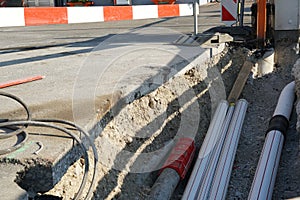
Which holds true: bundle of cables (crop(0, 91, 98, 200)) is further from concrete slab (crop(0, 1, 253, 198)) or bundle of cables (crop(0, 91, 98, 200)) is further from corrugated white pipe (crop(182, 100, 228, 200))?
corrugated white pipe (crop(182, 100, 228, 200))

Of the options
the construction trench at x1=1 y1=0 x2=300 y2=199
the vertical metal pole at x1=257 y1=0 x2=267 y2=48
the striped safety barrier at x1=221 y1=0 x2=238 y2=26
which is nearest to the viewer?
the construction trench at x1=1 y1=0 x2=300 y2=199

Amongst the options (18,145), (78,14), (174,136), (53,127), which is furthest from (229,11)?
(78,14)

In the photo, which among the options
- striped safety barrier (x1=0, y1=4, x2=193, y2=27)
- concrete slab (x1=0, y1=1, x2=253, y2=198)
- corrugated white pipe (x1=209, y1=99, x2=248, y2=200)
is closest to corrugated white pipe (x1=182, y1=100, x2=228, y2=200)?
corrugated white pipe (x1=209, y1=99, x2=248, y2=200)

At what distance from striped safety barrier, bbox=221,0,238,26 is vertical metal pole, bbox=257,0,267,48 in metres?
0.43

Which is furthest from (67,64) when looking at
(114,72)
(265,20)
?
(265,20)

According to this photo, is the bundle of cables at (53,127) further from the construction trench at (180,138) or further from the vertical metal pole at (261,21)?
the vertical metal pole at (261,21)

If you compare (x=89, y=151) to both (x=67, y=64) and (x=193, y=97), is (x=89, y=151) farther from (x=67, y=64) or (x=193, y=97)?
(x=193, y=97)

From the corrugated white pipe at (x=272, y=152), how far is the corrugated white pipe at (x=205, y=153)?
49 centimetres

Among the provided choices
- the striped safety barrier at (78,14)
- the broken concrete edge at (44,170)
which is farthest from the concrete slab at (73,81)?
the striped safety barrier at (78,14)

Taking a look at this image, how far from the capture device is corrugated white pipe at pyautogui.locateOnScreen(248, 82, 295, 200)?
3787 millimetres

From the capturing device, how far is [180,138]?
489 cm

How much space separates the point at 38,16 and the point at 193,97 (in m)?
8.01

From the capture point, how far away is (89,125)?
3.29 metres

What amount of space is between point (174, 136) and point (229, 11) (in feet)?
10.5
